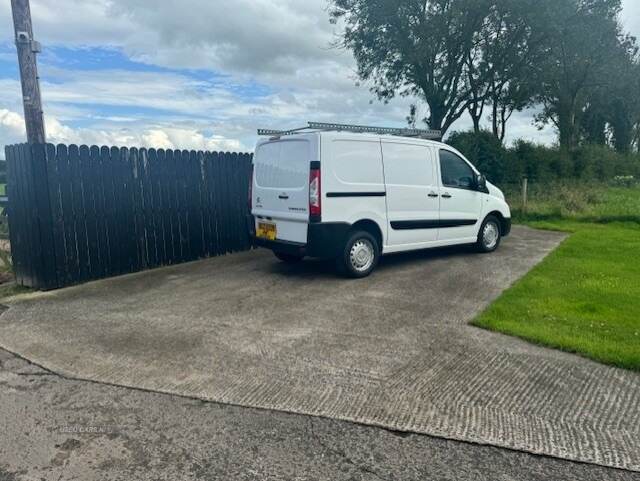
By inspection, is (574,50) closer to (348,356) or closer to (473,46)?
(473,46)

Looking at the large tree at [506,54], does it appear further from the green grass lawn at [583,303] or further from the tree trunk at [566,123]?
the green grass lawn at [583,303]

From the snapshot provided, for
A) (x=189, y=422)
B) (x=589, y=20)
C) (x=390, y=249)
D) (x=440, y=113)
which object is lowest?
(x=189, y=422)

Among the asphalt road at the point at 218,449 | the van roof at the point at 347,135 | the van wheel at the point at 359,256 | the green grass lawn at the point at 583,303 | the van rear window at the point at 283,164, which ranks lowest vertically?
the asphalt road at the point at 218,449

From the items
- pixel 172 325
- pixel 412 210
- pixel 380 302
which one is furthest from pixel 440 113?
pixel 172 325

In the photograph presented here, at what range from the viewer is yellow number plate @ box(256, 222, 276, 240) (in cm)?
710

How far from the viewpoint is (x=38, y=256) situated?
6.57 metres

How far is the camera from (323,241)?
255 inches

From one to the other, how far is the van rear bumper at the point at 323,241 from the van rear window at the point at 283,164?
0.63 metres

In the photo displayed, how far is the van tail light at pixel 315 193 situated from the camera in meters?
6.35

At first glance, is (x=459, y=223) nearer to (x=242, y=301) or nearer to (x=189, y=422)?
(x=242, y=301)

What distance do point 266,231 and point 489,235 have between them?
4.11 m

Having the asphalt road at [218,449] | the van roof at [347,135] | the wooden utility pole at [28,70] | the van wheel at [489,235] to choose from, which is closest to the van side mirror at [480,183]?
the van wheel at [489,235]

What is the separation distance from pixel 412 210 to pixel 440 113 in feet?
41.6

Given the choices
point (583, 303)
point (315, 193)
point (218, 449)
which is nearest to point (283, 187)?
point (315, 193)
